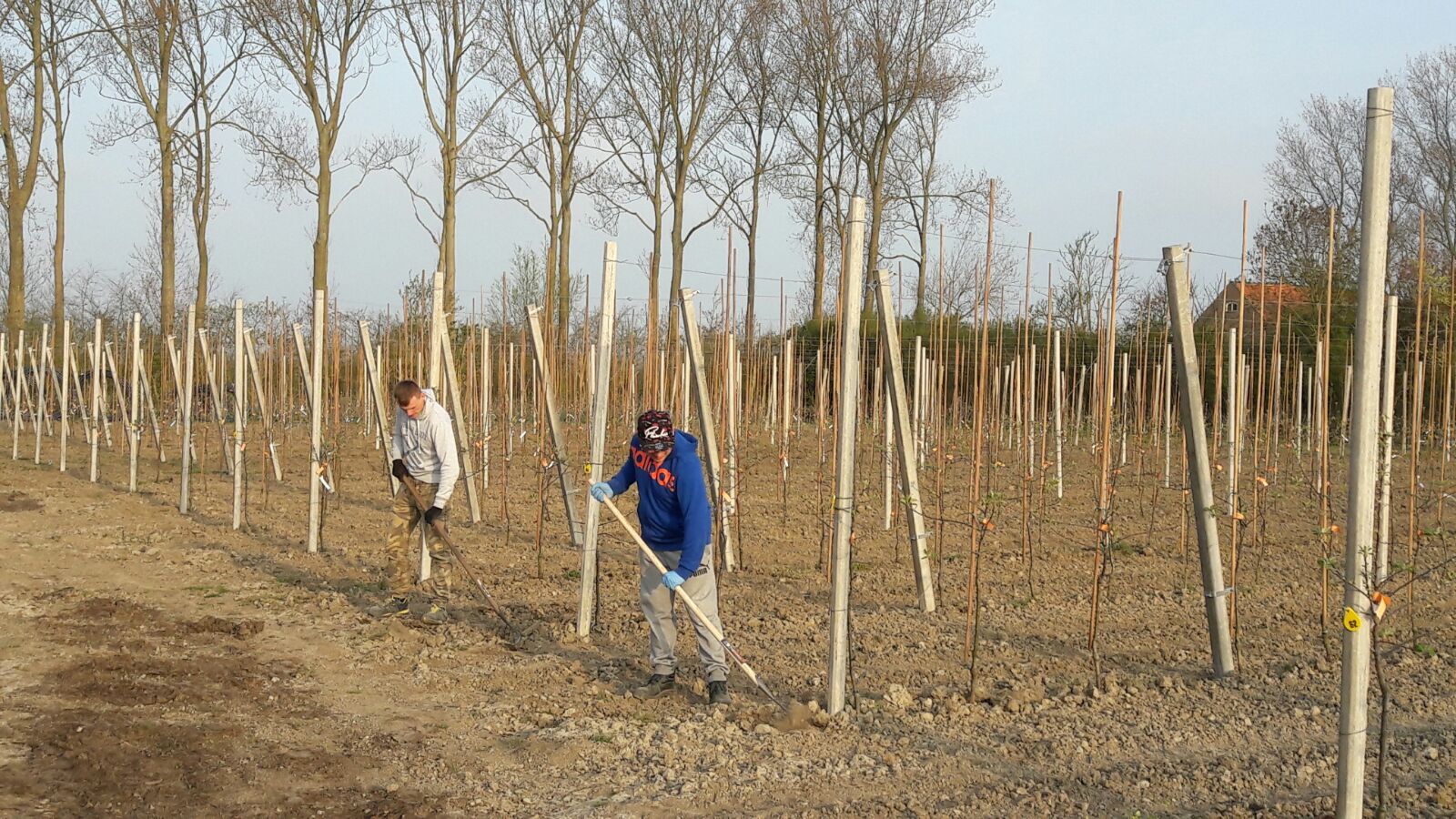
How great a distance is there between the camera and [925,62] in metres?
21.5

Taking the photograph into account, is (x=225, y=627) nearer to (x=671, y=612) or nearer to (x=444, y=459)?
(x=444, y=459)

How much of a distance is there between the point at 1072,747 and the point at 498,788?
2058 millimetres

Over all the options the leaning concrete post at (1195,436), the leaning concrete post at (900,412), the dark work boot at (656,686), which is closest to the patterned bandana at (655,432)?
the dark work boot at (656,686)

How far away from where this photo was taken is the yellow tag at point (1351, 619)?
302 cm

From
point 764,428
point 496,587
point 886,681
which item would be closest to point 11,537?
point 496,587

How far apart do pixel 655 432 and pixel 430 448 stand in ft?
7.93

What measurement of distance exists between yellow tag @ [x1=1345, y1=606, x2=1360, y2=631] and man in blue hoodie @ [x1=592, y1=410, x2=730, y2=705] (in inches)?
98.7

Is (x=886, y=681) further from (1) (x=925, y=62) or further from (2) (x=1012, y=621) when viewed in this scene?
(1) (x=925, y=62)

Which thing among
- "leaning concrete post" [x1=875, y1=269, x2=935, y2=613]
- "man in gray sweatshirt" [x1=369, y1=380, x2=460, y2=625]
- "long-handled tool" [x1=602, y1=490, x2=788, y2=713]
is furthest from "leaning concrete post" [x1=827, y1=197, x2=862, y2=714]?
"man in gray sweatshirt" [x1=369, y1=380, x2=460, y2=625]

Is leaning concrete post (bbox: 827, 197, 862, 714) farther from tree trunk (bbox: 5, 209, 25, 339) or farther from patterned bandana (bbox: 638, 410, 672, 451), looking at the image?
tree trunk (bbox: 5, 209, 25, 339)

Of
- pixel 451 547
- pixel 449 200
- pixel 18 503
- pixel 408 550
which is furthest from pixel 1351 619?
pixel 449 200

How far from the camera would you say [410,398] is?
267 inches

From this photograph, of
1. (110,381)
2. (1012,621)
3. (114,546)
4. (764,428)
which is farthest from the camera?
(110,381)

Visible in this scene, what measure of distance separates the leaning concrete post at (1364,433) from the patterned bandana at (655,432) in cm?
268
